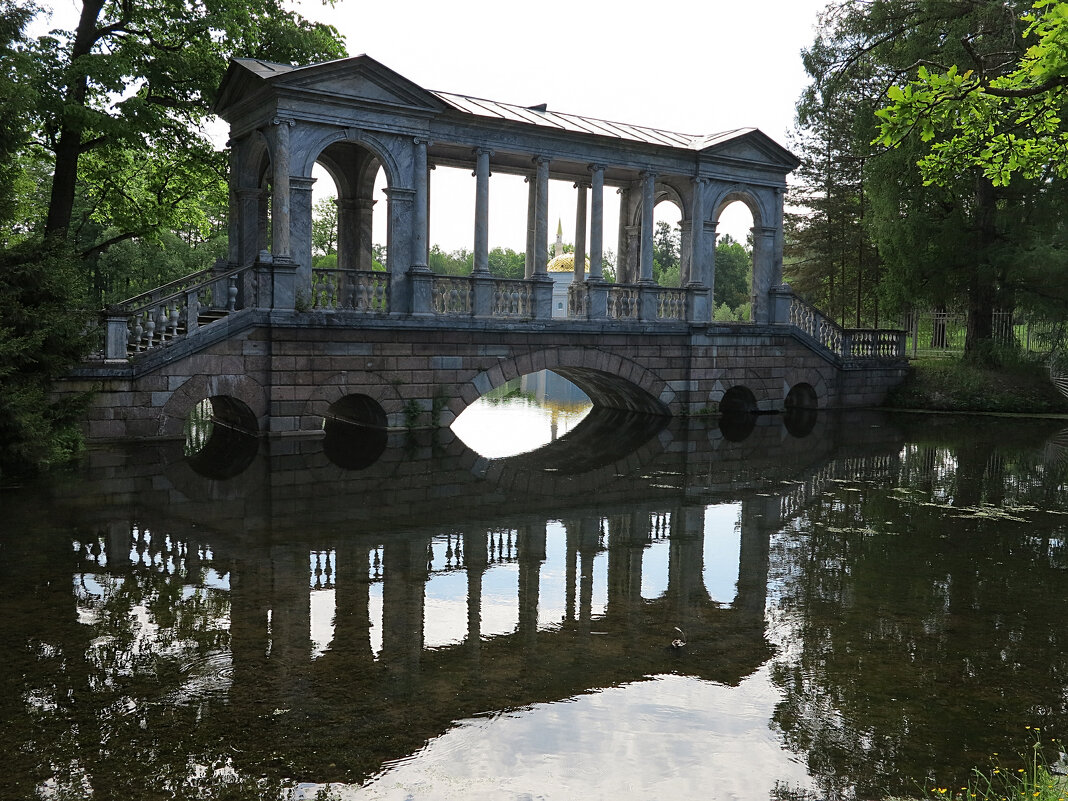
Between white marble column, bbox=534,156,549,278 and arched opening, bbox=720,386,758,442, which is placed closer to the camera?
white marble column, bbox=534,156,549,278

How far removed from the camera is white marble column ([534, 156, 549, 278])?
18672mm

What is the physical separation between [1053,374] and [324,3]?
21.1 m

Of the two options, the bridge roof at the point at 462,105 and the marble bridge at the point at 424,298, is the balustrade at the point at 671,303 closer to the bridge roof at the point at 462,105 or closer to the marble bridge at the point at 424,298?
the marble bridge at the point at 424,298

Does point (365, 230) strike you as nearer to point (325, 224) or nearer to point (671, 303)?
point (671, 303)

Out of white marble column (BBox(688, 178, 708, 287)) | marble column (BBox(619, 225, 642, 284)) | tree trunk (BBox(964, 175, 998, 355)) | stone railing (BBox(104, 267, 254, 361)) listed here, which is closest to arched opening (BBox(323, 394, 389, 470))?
stone railing (BBox(104, 267, 254, 361))

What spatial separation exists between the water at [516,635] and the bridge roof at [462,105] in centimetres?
737

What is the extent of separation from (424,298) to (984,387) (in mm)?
15757

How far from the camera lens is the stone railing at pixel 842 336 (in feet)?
74.1

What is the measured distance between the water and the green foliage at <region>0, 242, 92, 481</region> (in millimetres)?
611

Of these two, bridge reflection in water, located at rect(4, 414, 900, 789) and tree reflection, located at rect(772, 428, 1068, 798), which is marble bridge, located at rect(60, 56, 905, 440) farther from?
tree reflection, located at rect(772, 428, 1068, 798)

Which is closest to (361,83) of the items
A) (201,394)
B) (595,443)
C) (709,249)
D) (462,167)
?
(462,167)

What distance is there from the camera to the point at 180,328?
50.1ft

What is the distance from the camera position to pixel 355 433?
1700 centimetres

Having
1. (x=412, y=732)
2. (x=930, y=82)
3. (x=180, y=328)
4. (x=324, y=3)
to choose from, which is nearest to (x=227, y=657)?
(x=412, y=732)
